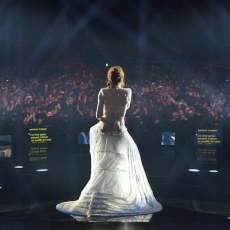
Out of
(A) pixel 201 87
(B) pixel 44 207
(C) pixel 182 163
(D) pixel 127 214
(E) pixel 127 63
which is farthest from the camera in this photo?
(E) pixel 127 63

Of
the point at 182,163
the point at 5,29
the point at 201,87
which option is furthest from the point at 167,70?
the point at 5,29

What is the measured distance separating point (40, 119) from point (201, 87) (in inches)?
151

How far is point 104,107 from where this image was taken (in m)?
5.38

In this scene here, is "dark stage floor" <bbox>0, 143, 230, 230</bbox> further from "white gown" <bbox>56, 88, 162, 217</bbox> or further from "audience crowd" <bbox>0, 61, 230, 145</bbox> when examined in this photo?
"audience crowd" <bbox>0, 61, 230, 145</bbox>

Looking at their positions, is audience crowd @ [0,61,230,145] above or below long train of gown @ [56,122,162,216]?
above

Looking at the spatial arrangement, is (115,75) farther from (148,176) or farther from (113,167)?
(148,176)

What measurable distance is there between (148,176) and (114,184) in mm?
2921

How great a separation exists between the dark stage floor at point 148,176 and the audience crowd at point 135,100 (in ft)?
1.38

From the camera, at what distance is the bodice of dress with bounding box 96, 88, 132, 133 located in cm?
530

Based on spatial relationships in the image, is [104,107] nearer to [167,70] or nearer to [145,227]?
[145,227]

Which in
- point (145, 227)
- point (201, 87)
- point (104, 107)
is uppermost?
point (201, 87)

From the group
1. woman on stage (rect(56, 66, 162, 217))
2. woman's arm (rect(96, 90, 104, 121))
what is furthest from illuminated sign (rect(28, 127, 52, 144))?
woman's arm (rect(96, 90, 104, 121))

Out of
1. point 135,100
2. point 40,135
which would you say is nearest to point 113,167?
point 40,135

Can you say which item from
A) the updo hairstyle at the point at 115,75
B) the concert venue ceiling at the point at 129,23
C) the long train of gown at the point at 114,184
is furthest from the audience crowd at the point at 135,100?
the updo hairstyle at the point at 115,75
